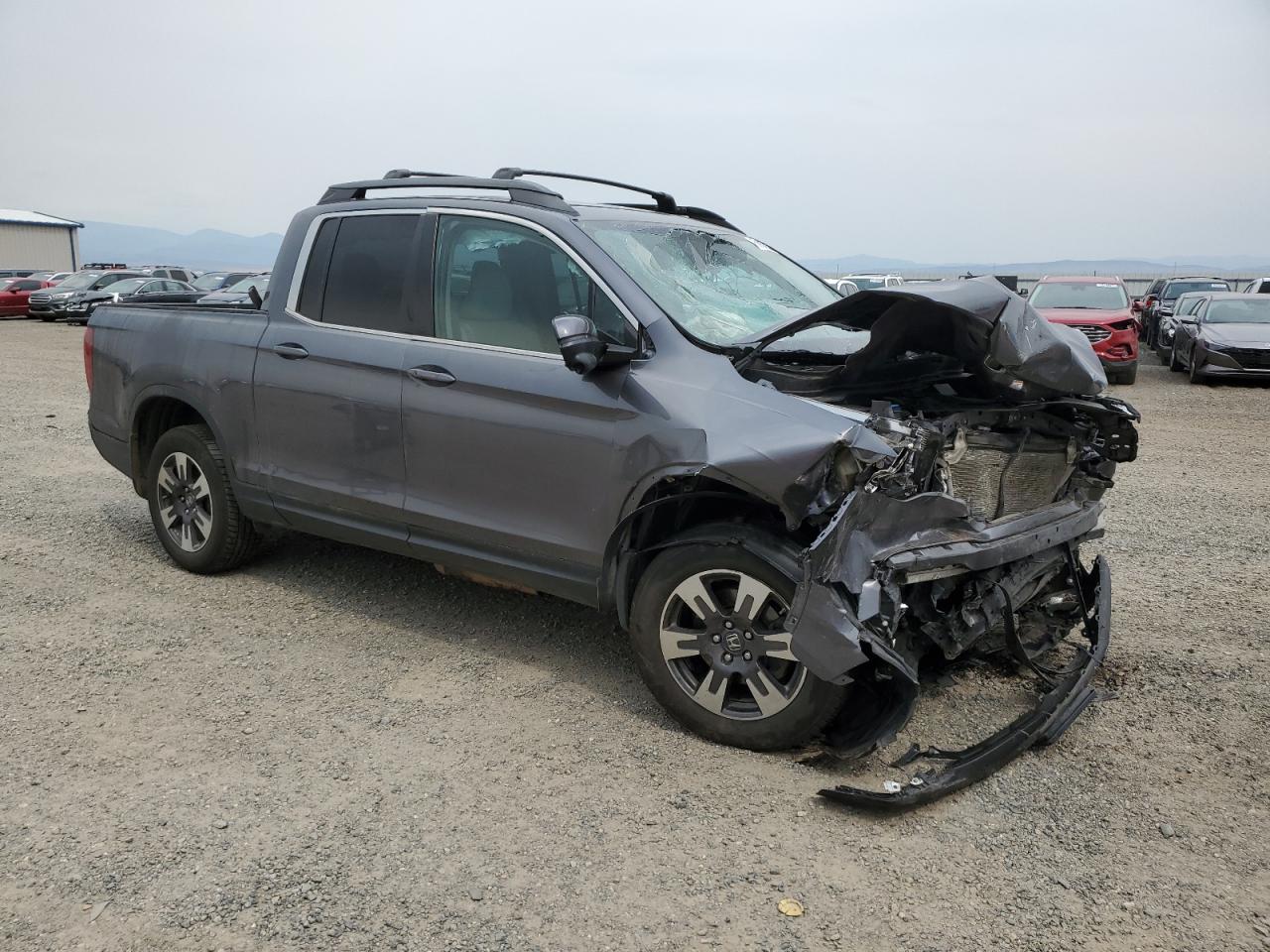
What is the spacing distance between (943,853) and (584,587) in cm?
163

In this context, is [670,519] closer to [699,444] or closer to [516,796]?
[699,444]

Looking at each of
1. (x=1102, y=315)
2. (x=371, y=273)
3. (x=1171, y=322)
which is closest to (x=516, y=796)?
(x=371, y=273)

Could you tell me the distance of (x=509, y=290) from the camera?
4324 millimetres

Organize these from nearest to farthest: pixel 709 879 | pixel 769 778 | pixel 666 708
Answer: pixel 709 879 < pixel 769 778 < pixel 666 708

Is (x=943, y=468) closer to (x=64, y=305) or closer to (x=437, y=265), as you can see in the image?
(x=437, y=265)

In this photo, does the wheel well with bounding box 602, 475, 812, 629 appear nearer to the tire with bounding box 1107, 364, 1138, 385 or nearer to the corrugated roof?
the tire with bounding box 1107, 364, 1138, 385

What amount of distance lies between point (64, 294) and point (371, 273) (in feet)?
98.4

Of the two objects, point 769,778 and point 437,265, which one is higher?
point 437,265

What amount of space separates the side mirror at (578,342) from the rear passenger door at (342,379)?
1062 mm

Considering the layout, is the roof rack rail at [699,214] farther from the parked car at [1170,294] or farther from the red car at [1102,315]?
the parked car at [1170,294]

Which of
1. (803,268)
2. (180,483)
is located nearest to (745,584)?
(803,268)

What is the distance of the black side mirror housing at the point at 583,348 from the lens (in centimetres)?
371

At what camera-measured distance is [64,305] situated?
2961 cm

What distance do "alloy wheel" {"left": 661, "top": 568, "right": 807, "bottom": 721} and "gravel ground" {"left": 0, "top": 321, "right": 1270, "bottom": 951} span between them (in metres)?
0.22
